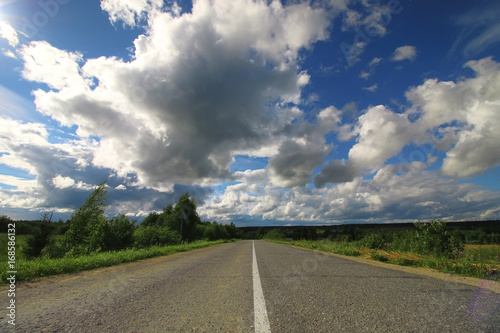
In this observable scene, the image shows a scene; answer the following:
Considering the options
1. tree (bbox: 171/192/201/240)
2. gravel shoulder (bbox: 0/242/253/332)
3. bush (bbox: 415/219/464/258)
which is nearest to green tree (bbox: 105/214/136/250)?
gravel shoulder (bbox: 0/242/253/332)

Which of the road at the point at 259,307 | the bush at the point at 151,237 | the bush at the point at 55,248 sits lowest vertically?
the bush at the point at 151,237

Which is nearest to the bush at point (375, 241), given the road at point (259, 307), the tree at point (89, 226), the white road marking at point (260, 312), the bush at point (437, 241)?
the bush at point (437, 241)

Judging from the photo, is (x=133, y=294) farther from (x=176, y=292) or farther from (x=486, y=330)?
(x=486, y=330)

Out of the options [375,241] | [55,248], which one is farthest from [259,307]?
[375,241]

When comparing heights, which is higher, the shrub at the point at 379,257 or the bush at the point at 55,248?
the bush at the point at 55,248

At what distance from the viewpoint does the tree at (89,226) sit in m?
12.2

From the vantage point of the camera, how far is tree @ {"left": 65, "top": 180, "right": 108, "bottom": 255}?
39.9ft

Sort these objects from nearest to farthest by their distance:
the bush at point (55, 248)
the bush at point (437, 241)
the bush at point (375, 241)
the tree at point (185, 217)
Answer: the bush at point (437, 241) → the bush at point (55, 248) → the bush at point (375, 241) → the tree at point (185, 217)

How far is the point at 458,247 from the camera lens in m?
8.32

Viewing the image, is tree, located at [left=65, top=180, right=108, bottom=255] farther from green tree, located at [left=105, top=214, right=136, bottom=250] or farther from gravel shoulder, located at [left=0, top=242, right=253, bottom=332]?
gravel shoulder, located at [left=0, top=242, right=253, bottom=332]

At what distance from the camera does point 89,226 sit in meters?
12.8

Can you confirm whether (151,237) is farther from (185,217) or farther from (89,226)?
(185,217)

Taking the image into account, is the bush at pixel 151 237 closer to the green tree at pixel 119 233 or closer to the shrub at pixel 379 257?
→ the green tree at pixel 119 233

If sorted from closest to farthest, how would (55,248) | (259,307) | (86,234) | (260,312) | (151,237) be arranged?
(260,312), (259,307), (55,248), (86,234), (151,237)
